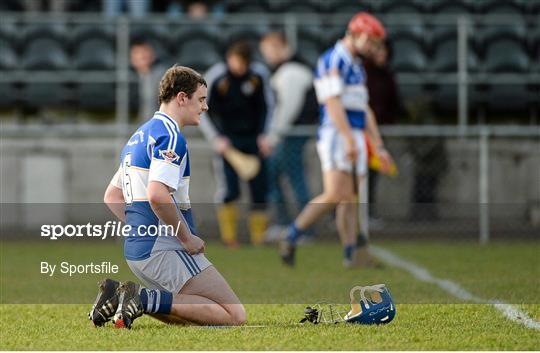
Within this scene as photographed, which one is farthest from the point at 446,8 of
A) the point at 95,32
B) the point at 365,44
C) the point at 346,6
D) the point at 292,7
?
the point at 365,44

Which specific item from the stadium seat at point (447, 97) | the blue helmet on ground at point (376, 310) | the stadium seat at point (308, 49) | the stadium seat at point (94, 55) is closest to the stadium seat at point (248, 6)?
the stadium seat at point (308, 49)

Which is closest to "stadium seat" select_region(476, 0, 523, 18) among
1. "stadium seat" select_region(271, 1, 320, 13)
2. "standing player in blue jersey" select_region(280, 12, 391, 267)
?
"stadium seat" select_region(271, 1, 320, 13)

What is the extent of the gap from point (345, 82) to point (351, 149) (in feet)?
1.98

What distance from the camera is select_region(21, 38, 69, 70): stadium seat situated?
57.2 ft

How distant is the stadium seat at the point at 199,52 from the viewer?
57.1 feet

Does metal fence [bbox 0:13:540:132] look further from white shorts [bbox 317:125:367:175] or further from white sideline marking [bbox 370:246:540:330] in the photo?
white shorts [bbox 317:125:367:175]

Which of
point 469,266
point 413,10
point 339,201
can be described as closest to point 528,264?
point 469,266

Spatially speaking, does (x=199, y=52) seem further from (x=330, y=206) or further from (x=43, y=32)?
(x=330, y=206)

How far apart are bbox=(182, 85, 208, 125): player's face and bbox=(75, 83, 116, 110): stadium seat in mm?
9991

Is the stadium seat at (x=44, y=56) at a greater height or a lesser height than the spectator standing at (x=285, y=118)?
greater

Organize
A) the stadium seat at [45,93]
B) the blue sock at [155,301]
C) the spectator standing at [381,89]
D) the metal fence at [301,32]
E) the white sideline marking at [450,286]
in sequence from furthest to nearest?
1. the stadium seat at [45,93]
2. the metal fence at [301,32]
3. the spectator standing at [381,89]
4. the white sideline marking at [450,286]
5. the blue sock at [155,301]

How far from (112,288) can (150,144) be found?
806mm

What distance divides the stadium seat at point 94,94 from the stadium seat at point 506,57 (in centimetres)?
494

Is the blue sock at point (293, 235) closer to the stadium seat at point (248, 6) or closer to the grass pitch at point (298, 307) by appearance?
the grass pitch at point (298, 307)
